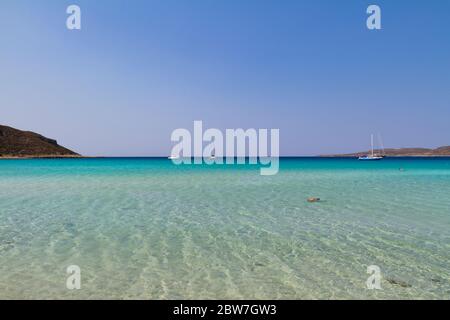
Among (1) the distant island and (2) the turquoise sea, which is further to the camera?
(1) the distant island

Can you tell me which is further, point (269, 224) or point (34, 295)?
point (269, 224)

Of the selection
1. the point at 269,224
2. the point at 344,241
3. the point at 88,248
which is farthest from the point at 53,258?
the point at 344,241

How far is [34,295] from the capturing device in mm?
5820

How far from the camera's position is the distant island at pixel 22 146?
475 ft

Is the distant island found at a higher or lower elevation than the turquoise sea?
higher

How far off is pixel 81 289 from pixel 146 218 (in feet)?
22.8

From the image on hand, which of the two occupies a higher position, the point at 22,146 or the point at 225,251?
the point at 22,146

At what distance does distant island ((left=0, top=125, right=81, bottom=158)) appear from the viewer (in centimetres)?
14473

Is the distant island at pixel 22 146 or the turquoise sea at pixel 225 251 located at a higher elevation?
the distant island at pixel 22 146

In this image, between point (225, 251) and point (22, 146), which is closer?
point (225, 251)

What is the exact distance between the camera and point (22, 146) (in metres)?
154

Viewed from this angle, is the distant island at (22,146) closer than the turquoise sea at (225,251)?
No
